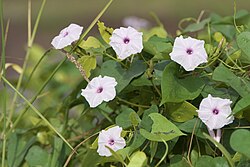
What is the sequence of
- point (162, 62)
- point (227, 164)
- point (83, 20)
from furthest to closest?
point (83, 20) < point (162, 62) < point (227, 164)

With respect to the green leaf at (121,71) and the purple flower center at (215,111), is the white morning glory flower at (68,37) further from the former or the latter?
the purple flower center at (215,111)

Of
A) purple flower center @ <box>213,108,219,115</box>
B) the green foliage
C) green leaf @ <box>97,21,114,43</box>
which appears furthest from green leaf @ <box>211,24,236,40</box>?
purple flower center @ <box>213,108,219,115</box>

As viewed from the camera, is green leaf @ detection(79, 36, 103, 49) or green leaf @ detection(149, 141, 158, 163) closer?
green leaf @ detection(149, 141, 158, 163)

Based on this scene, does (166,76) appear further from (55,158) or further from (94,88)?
(55,158)

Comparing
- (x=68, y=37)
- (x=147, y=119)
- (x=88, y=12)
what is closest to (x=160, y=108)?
(x=147, y=119)

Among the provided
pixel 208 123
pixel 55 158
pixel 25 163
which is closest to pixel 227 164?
pixel 208 123

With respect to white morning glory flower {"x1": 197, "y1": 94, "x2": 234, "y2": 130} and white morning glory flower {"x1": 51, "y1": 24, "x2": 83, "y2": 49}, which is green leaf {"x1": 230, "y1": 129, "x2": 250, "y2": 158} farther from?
white morning glory flower {"x1": 51, "y1": 24, "x2": 83, "y2": 49}
